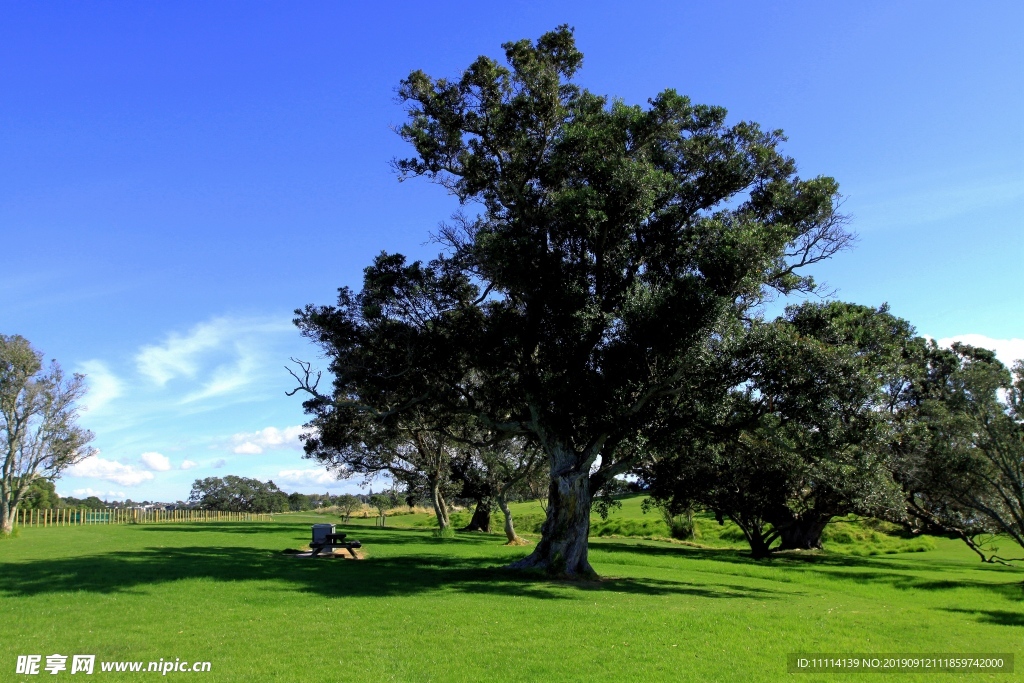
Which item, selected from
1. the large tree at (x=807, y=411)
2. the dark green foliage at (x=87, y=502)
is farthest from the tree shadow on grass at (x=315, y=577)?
the dark green foliage at (x=87, y=502)

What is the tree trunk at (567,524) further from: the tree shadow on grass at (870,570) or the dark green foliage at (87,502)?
the dark green foliage at (87,502)

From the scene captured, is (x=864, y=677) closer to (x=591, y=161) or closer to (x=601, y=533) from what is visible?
(x=591, y=161)

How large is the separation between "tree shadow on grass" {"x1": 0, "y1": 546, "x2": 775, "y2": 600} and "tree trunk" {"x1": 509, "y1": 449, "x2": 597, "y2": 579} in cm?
A: 87

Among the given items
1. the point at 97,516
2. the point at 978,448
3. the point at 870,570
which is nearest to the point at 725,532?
the point at 870,570

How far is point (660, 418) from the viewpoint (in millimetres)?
23328

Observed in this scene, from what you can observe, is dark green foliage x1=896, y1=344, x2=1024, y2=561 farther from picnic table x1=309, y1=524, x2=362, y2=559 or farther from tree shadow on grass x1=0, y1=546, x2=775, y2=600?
picnic table x1=309, y1=524, x2=362, y2=559

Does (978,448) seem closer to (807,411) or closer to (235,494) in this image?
(807,411)

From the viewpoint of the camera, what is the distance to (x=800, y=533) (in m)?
47.2

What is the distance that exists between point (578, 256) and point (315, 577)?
42.1 feet

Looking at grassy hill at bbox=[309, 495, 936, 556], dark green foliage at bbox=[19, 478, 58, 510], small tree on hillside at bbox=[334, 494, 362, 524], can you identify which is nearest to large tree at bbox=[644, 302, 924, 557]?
grassy hill at bbox=[309, 495, 936, 556]

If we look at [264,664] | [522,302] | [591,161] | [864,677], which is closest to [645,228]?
[591,161]

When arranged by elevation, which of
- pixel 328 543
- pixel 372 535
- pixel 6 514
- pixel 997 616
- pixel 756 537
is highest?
pixel 6 514

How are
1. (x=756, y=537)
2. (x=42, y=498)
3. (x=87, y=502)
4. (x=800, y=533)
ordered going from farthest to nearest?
1. (x=87, y=502)
2. (x=42, y=498)
3. (x=800, y=533)
4. (x=756, y=537)

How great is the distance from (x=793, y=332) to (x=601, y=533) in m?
47.8
